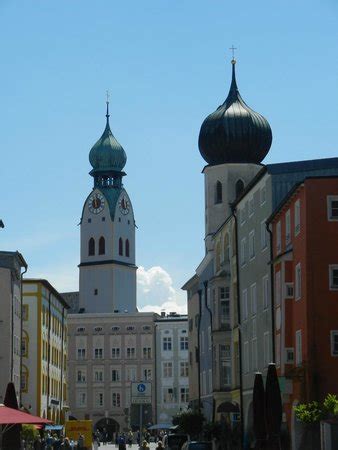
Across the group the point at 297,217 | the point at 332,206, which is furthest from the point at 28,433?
the point at 332,206

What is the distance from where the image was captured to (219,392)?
66062mm

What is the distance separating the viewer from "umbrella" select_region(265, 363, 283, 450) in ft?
116

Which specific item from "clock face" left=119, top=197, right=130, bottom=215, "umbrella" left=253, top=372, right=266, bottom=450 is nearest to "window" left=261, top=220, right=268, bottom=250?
"umbrella" left=253, top=372, right=266, bottom=450

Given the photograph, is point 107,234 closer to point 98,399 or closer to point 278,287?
point 98,399

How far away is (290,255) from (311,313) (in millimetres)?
4054

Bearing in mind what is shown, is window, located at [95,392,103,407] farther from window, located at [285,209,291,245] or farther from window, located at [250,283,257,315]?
window, located at [285,209,291,245]

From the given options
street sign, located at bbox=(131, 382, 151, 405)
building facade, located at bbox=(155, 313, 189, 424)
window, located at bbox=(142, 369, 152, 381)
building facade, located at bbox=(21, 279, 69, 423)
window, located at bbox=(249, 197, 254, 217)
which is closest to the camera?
street sign, located at bbox=(131, 382, 151, 405)

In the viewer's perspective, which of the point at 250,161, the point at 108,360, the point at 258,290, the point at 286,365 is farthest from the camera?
the point at 108,360

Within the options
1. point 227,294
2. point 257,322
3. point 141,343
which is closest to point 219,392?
point 227,294

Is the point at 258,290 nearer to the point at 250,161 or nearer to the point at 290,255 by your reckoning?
the point at 290,255

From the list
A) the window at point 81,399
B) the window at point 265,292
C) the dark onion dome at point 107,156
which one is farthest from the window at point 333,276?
the dark onion dome at point 107,156

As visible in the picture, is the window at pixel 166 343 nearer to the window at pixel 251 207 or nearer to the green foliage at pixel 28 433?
the green foliage at pixel 28 433

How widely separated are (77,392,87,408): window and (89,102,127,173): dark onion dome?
33534mm

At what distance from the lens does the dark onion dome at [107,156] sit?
527ft
